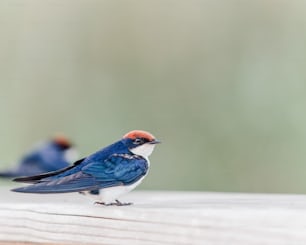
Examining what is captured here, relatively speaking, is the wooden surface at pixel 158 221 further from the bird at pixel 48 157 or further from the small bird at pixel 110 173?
the bird at pixel 48 157

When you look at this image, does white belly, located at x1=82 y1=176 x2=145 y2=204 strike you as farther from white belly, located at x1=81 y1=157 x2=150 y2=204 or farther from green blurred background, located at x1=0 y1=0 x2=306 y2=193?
green blurred background, located at x1=0 y1=0 x2=306 y2=193

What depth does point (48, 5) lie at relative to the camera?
13.7ft

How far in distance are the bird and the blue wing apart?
2.12 metres

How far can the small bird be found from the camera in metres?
1.22

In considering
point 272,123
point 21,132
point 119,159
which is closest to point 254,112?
point 272,123

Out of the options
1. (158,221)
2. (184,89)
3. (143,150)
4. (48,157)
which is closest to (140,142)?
(143,150)

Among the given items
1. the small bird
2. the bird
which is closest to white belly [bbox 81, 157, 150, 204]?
the small bird

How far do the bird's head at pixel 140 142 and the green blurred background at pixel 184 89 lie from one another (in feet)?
8.34

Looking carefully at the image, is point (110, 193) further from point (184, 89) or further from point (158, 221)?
point (184, 89)

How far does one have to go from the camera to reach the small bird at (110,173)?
1217 mm

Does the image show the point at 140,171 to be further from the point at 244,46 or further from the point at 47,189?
the point at 244,46

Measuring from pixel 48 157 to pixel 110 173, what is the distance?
8.01 feet

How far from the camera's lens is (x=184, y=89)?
13.2 ft

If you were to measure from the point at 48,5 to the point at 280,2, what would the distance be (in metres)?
1.10
